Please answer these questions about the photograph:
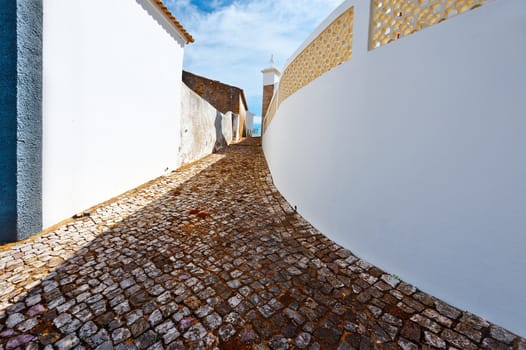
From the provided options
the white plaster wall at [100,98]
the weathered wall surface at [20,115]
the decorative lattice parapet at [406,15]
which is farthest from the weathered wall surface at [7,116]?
the decorative lattice parapet at [406,15]

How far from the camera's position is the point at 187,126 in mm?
7957

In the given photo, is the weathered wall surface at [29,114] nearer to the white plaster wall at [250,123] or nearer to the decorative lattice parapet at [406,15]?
the decorative lattice parapet at [406,15]

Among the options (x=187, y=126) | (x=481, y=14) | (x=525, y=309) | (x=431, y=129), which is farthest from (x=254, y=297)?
(x=187, y=126)

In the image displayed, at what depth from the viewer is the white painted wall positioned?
1.64 meters

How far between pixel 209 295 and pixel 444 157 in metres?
2.36

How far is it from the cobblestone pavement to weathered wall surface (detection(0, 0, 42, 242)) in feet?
1.40

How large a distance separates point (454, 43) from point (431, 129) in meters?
0.67

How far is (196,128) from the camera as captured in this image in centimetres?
889

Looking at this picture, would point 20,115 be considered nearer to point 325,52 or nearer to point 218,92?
point 325,52

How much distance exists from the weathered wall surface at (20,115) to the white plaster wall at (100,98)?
0.15 m

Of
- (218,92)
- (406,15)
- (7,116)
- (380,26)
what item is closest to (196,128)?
(7,116)

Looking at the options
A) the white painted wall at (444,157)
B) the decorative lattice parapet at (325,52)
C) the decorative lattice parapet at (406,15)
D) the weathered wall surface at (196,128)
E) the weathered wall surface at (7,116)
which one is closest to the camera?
the white painted wall at (444,157)

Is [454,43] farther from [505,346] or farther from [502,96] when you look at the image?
[505,346]

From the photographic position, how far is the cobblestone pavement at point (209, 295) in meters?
1.73
